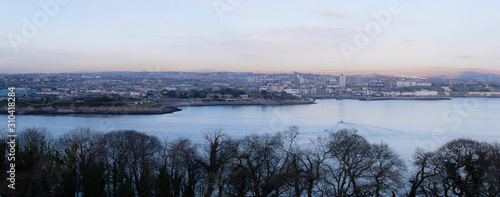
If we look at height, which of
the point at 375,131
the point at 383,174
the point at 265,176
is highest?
the point at 383,174

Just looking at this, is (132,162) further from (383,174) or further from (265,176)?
(383,174)

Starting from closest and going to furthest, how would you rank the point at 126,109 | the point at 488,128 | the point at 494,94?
1. the point at 488,128
2. the point at 126,109
3. the point at 494,94

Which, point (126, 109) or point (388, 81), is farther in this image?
point (388, 81)

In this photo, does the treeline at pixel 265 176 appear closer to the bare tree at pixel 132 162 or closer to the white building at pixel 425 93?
the bare tree at pixel 132 162

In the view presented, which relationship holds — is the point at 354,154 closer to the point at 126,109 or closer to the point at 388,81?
the point at 126,109

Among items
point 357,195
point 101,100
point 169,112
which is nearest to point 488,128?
point 357,195

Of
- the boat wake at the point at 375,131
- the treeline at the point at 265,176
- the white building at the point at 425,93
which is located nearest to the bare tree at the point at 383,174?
the treeline at the point at 265,176

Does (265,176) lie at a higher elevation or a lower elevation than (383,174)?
lower

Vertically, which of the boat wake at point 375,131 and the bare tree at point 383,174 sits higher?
the bare tree at point 383,174

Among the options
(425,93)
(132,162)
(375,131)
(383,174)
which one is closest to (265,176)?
(383,174)

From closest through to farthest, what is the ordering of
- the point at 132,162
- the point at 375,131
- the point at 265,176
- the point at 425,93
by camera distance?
the point at 265,176
the point at 132,162
the point at 375,131
the point at 425,93

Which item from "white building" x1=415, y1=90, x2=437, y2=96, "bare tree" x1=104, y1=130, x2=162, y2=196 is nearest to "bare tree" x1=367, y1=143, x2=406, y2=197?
"bare tree" x1=104, y1=130, x2=162, y2=196
